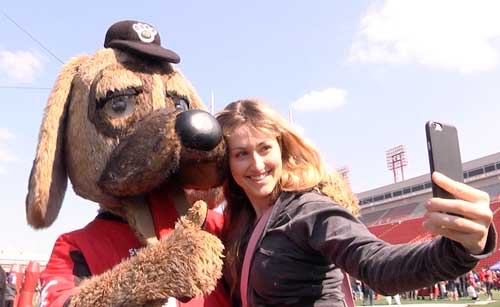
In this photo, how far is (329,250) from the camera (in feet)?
Answer: 5.57

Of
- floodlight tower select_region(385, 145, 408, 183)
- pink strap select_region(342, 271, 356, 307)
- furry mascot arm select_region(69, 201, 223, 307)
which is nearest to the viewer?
furry mascot arm select_region(69, 201, 223, 307)

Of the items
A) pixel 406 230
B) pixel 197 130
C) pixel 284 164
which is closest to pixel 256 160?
pixel 284 164

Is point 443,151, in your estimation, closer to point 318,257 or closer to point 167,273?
point 318,257

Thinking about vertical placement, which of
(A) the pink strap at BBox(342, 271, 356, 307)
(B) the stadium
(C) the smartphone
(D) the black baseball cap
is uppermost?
(B) the stadium

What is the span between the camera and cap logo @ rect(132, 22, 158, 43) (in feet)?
8.32

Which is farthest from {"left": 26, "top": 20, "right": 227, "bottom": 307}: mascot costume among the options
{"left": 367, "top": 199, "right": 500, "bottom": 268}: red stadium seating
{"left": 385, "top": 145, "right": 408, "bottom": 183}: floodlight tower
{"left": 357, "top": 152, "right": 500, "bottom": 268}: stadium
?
{"left": 385, "top": 145, "right": 408, "bottom": 183}: floodlight tower

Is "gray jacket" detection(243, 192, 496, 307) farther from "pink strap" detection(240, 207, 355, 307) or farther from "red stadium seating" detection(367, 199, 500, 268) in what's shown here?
"red stadium seating" detection(367, 199, 500, 268)

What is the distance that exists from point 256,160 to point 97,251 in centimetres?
75

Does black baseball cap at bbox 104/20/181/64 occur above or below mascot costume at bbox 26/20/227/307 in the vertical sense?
above

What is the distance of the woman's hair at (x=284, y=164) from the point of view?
2.08m

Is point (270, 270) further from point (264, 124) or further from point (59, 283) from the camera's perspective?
point (59, 283)

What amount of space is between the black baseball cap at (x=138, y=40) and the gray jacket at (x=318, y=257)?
94cm

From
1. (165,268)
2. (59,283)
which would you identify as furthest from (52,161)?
(165,268)

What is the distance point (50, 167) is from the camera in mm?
2309
